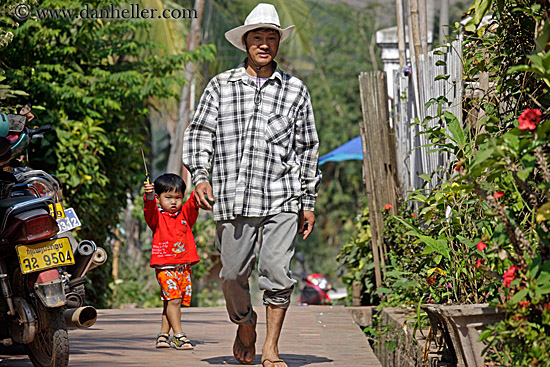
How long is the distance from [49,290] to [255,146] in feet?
4.90

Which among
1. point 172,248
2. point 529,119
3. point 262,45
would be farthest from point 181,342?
point 529,119

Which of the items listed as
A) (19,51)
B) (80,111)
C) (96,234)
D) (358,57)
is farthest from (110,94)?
(358,57)

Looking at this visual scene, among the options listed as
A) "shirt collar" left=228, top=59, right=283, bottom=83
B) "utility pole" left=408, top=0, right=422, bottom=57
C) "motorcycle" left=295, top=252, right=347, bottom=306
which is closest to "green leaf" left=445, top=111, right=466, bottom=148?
"shirt collar" left=228, top=59, right=283, bottom=83

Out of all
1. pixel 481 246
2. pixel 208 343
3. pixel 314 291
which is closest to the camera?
pixel 481 246

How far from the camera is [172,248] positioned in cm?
656

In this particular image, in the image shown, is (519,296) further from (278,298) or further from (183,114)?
(183,114)

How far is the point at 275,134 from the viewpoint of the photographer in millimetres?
5168

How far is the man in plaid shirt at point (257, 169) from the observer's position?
5.05 metres

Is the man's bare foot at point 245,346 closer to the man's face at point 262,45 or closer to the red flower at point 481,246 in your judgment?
the man's face at point 262,45

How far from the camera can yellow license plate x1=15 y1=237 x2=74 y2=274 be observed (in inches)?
186

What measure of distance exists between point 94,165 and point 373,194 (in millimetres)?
3674

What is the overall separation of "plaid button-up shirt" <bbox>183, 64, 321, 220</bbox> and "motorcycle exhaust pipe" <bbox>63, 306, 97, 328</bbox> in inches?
39.9

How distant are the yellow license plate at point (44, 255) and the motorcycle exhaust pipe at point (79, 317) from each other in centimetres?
38

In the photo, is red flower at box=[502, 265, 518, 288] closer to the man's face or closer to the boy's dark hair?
the man's face
